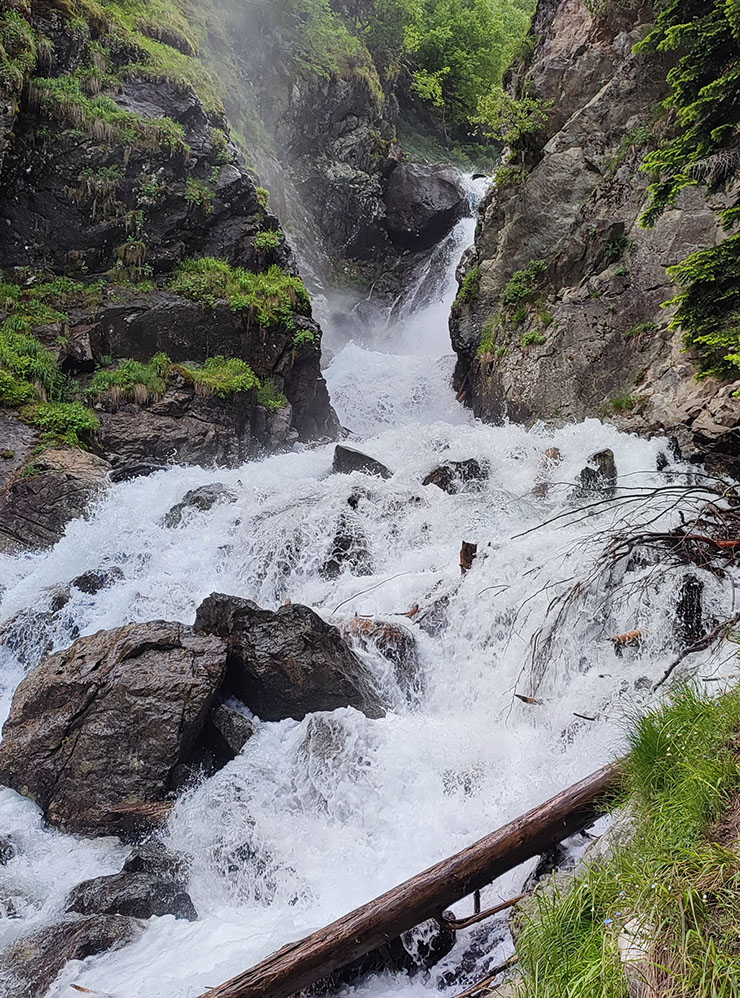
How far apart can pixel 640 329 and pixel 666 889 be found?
10258 millimetres

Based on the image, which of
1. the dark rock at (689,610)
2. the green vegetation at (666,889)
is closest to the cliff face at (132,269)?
the dark rock at (689,610)

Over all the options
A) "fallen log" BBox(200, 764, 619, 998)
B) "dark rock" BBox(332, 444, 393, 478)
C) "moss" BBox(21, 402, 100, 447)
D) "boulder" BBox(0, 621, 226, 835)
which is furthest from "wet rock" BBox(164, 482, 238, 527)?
"fallen log" BBox(200, 764, 619, 998)

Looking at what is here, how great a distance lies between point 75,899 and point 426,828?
2.50 metres

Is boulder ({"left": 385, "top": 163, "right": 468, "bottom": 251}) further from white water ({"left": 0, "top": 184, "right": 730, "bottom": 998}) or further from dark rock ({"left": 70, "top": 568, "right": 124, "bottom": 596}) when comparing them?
dark rock ({"left": 70, "top": 568, "right": 124, "bottom": 596})

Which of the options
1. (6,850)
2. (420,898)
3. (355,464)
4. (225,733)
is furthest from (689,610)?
(355,464)

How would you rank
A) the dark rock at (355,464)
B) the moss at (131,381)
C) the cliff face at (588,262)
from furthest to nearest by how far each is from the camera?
the moss at (131,381) → the dark rock at (355,464) → the cliff face at (588,262)

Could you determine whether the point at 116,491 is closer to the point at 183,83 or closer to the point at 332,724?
the point at 332,724

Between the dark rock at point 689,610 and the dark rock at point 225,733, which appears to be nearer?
the dark rock at point 689,610

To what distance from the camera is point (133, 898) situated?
427cm

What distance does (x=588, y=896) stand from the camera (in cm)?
226

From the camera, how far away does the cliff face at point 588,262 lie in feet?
31.9

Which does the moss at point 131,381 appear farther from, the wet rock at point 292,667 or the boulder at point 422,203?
the boulder at point 422,203

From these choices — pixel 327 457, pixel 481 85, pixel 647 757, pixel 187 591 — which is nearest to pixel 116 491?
pixel 187 591

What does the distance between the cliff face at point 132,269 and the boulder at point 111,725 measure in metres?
5.95
